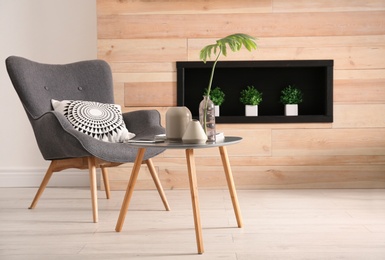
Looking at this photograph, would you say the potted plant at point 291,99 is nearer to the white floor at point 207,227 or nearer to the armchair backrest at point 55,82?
the white floor at point 207,227

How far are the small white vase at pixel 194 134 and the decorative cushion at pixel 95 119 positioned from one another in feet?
3.36

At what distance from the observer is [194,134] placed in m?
2.78

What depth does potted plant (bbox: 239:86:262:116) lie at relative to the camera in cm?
458

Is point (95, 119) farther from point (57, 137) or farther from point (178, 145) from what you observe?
point (178, 145)

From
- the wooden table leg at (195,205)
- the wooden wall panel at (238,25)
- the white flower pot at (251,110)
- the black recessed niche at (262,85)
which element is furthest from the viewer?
the black recessed niche at (262,85)

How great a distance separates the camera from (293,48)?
4.44 m

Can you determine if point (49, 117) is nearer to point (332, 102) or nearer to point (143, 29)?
point (143, 29)

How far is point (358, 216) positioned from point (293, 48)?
1509 mm

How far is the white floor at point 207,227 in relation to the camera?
2594 mm

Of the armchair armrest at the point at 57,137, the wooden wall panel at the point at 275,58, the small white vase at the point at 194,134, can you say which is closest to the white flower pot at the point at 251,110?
the wooden wall panel at the point at 275,58

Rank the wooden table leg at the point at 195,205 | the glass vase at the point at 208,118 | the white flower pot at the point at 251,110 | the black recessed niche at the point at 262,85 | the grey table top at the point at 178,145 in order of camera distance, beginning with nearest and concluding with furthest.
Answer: the wooden table leg at the point at 195,205, the grey table top at the point at 178,145, the glass vase at the point at 208,118, the white flower pot at the point at 251,110, the black recessed niche at the point at 262,85

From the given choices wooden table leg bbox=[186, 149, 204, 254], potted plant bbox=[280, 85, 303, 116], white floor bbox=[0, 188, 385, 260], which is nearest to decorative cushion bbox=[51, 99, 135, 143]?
white floor bbox=[0, 188, 385, 260]

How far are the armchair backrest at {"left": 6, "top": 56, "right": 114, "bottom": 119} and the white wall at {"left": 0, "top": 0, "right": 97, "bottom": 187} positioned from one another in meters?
0.80

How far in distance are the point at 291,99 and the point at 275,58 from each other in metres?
0.36
